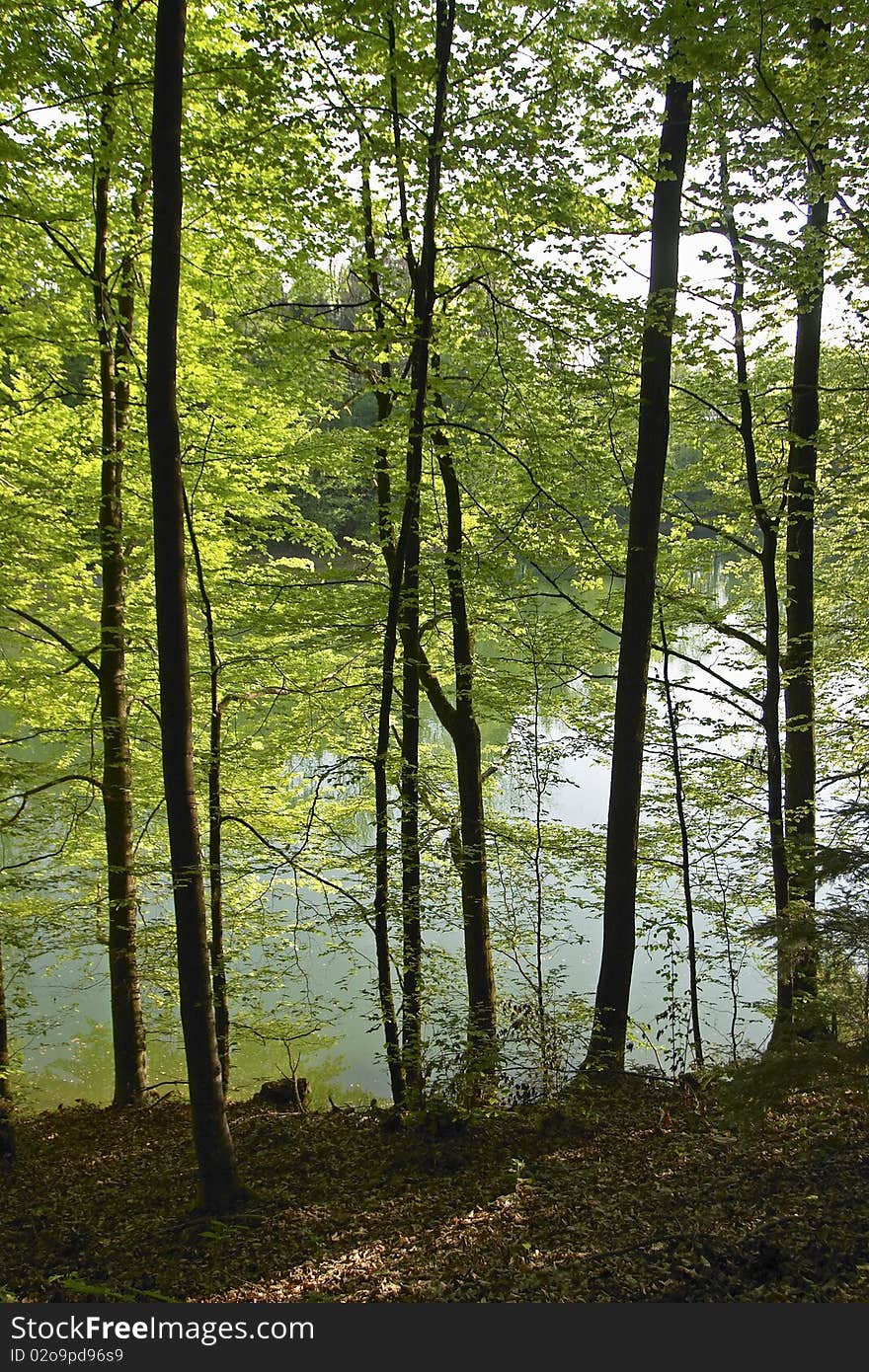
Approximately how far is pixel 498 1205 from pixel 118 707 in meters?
5.56

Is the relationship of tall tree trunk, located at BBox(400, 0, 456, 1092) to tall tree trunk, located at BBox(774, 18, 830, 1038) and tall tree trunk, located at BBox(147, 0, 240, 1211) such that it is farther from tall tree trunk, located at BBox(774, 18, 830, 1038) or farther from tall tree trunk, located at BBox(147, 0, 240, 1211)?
tall tree trunk, located at BBox(774, 18, 830, 1038)

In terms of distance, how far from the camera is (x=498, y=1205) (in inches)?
180

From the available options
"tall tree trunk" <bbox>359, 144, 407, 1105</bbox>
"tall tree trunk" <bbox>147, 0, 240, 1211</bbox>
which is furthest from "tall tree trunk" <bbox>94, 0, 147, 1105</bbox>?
"tall tree trunk" <bbox>147, 0, 240, 1211</bbox>

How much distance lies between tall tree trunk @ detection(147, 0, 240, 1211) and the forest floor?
63cm

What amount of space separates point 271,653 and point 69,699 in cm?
323

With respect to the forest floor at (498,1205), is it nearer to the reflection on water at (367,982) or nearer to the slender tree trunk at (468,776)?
the slender tree trunk at (468,776)

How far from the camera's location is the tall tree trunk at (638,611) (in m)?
6.55

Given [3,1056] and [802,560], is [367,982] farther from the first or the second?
[802,560]

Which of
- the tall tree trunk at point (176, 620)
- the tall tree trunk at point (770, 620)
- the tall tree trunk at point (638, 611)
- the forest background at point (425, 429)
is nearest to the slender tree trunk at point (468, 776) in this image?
the forest background at point (425, 429)

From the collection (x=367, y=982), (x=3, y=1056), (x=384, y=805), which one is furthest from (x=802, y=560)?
(x=3, y=1056)

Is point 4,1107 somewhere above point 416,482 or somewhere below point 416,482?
below

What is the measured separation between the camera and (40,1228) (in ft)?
17.1

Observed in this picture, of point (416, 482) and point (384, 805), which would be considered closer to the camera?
point (384, 805)

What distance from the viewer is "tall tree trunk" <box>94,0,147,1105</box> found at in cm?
742
